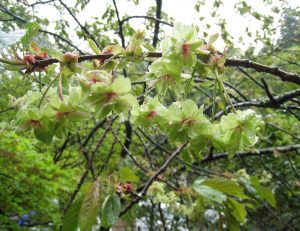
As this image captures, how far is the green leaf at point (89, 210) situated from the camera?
4.59 ft

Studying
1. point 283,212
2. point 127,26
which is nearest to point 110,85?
point 127,26

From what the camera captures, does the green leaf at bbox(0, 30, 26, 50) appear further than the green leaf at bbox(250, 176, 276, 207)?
No

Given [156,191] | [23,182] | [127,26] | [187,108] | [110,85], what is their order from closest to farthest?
[110,85] < [187,108] < [23,182] < [156,191] < [127,26]

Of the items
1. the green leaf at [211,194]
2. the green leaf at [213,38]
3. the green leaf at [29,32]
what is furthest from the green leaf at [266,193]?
the green leaf at [29,32]

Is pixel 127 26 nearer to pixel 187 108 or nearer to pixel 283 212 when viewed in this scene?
pixel 187 108

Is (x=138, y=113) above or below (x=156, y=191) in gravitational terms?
above

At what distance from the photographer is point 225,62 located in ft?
3.05

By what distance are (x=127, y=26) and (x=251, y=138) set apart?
10.9 ft

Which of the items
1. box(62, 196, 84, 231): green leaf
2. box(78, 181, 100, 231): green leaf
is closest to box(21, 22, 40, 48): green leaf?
box(78, 181, 100, 231): green leaf

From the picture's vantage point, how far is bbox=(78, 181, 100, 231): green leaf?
140cm

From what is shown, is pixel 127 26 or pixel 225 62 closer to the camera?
pixel 225 62

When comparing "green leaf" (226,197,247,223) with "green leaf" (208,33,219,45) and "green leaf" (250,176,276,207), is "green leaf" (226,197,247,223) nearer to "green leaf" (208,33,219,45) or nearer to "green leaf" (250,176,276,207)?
"green leaf" (250,176,276,207)

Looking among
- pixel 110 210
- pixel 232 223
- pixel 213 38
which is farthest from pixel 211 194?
pixel 213 38

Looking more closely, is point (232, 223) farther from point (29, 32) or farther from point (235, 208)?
point (29, 32)
